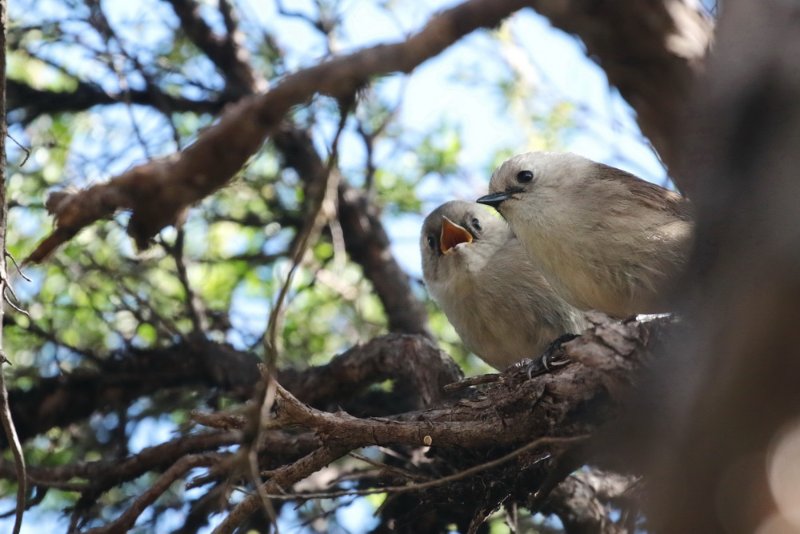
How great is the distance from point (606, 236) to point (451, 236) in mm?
→ 1601

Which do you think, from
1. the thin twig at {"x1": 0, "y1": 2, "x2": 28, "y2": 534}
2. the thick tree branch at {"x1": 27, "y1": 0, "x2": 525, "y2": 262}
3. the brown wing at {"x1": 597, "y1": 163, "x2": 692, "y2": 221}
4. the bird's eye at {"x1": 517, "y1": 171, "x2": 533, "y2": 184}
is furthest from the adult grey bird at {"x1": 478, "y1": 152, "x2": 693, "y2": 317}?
the thin twig at {"x1": 0, "y1": 2, "x2": 28, "y2": 534}

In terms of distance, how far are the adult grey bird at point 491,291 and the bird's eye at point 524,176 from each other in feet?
1.68

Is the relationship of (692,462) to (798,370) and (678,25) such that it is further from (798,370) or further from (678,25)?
(678,25)

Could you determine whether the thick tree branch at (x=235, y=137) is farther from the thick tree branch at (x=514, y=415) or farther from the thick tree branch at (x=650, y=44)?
the thick tree branch at (x=514, y=415)

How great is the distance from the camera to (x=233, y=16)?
20.7 feet

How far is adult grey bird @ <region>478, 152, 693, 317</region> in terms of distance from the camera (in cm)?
423

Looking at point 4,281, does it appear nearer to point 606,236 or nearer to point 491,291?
point 606,236

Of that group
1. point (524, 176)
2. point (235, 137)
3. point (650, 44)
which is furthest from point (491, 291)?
point (235, 137)

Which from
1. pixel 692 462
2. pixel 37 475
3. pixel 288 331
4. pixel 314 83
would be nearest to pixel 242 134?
pixel 314 83

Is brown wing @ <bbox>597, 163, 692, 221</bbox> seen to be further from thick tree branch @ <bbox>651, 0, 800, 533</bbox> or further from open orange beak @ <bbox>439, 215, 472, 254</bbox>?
thick tree branch @ <bbox>651, 0, 800, 533</bbox>

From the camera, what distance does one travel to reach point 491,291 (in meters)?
5.23

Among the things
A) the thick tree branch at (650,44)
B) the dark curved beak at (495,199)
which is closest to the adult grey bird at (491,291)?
the dark curved beak at (495,199)

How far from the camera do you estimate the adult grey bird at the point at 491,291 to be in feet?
16.7

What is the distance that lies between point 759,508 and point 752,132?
0.74 metres
